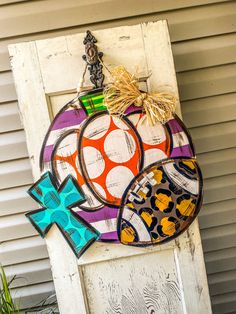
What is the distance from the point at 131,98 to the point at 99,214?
52cm

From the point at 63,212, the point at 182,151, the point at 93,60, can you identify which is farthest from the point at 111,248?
the point at 93,60

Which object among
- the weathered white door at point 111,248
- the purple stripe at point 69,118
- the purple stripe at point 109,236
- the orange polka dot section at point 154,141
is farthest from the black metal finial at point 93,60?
the purple stripe at point 109,236

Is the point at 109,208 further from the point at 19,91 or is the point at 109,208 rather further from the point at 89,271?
the point at 19,91

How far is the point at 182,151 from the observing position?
137cm

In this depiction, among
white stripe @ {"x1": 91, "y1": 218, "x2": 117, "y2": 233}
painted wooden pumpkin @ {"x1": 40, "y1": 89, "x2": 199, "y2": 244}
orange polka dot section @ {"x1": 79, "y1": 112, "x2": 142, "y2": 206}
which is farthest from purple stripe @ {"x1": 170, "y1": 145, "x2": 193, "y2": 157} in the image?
white stripe @ {"x1": 91, "y1": 218, "x2": 117, "y2": 233}

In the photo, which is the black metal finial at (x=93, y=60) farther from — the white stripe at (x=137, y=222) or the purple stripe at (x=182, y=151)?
the white stripe at (x=137, y=222)

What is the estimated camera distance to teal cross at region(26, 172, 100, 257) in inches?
53.4

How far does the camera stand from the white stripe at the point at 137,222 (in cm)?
138

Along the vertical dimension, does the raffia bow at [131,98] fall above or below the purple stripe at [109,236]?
above

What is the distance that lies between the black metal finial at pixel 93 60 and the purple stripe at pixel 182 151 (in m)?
0.43

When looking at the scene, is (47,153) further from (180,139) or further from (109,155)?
(180,139)

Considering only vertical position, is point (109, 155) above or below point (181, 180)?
above

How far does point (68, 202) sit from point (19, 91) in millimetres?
520

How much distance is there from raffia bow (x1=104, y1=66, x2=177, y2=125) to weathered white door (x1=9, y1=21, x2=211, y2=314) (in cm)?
7
